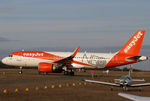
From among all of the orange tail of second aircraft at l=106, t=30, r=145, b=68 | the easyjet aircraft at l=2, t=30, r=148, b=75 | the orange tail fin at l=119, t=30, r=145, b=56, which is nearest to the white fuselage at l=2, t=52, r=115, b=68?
the easyjet aircraft at l=2, t=30, r=148, b=75

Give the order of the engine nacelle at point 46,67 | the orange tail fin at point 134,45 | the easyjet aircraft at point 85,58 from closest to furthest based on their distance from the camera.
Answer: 1. the engine nacelle at point 46,67
2. the easyjet aircraft at point 85,58
3. the orange tail fin at point 134,45

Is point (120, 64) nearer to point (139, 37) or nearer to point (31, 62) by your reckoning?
point (139, 37)

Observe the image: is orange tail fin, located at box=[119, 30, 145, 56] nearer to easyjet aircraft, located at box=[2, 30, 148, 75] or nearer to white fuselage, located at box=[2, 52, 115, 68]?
easyjet aircraft, located at box=[2, 30, 148, 75]

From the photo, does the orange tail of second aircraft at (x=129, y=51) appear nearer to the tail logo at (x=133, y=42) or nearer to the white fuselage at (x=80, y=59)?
the tail logo at (x=133, y=42)

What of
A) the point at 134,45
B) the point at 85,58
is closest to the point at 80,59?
the point at 85,58

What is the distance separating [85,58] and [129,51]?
26.5 feet

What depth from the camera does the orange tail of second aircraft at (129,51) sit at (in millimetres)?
58084

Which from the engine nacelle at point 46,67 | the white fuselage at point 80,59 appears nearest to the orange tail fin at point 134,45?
the white fuselage at point 80,59

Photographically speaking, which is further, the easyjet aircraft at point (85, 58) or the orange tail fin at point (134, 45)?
the orange tail fin at point (134, 45)

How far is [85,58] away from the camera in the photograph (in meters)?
58.4

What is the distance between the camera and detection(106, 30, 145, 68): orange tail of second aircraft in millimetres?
58084

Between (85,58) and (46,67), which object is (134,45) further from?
(46,67)

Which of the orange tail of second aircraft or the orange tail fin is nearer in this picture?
the orange tail of second aircraft

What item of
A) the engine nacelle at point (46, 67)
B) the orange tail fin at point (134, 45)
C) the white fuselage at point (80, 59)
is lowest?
the engine nacelle at point (46, 67)
